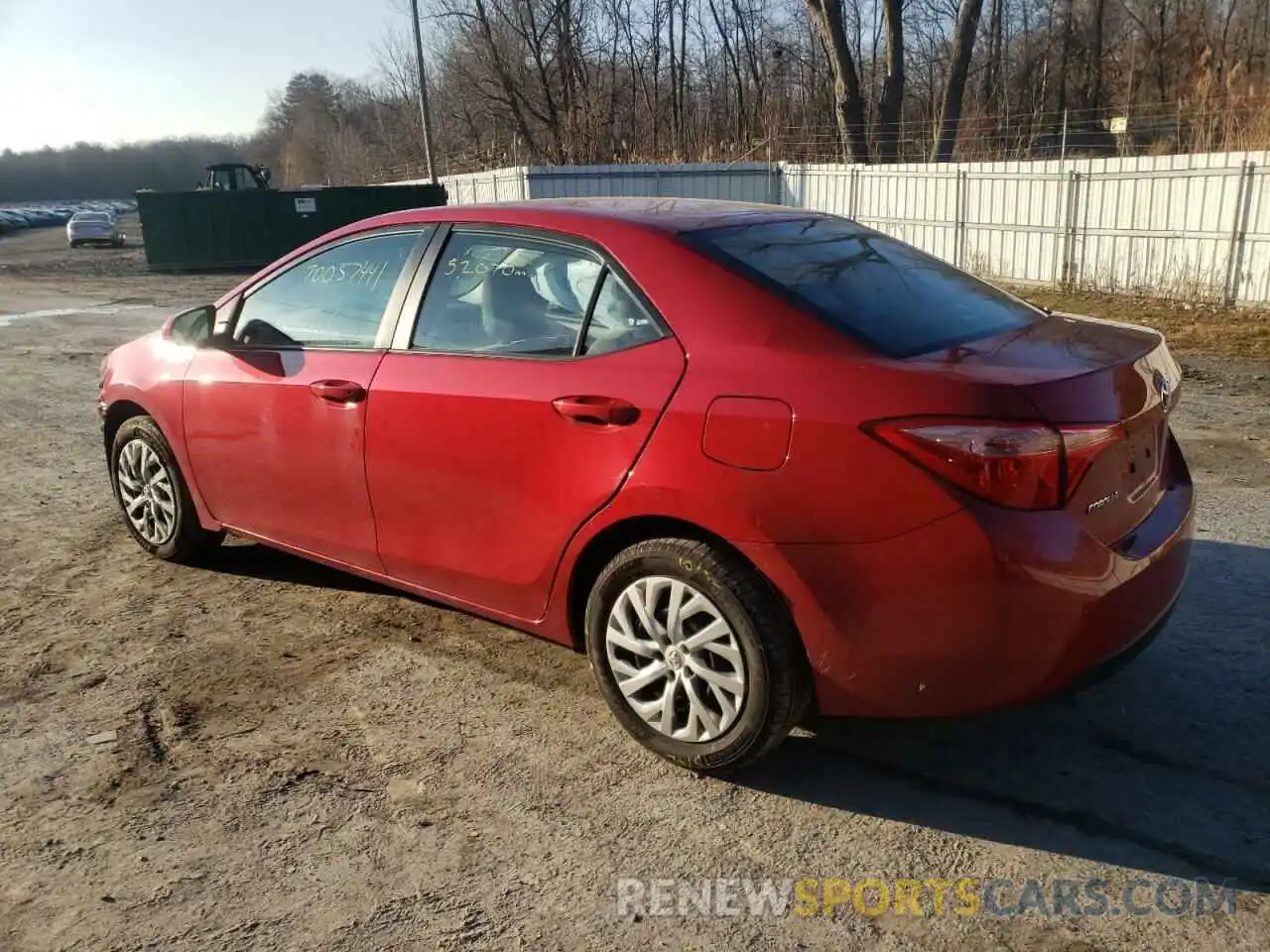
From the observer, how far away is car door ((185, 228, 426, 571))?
149 inches

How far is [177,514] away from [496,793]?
8.37ft

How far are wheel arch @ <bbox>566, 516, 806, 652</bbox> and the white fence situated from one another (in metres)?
10.8

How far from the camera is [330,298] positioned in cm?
405

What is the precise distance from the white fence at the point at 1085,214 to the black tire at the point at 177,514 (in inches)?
360

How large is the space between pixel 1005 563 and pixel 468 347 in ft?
6.18

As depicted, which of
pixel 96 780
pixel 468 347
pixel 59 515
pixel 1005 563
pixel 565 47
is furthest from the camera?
pixel 565 47

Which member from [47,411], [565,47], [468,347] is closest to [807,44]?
[565,47]

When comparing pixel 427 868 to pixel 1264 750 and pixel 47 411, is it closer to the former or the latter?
pixel 1264 750

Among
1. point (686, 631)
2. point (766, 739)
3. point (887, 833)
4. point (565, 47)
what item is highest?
point (565, 47)

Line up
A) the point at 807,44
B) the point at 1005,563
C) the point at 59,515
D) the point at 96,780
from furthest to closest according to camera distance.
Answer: the point at 807,44, the point at 59,515, the point at 96,780, the point at 1005,563

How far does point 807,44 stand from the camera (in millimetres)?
39375

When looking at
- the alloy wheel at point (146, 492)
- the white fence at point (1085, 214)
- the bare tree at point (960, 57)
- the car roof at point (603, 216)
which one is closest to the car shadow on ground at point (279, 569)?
the alloy wheel at point (146, 492)

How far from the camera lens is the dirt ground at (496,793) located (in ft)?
8.11

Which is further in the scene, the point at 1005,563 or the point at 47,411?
the point at 47,411
